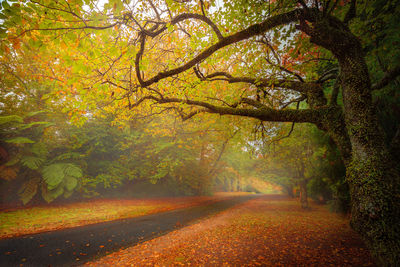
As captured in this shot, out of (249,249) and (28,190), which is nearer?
(249,249)

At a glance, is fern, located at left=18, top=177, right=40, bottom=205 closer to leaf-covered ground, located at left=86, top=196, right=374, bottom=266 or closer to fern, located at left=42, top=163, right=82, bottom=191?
fern, located at left=42, top=163, right=82, bottom=191

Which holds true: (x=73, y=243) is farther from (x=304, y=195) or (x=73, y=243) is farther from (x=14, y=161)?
(x=304, y=195)

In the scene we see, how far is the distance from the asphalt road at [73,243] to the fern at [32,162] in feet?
17.3

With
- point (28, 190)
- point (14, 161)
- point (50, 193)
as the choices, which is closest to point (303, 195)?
point (50, 193)

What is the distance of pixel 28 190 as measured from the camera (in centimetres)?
959

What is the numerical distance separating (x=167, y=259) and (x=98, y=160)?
1356cm

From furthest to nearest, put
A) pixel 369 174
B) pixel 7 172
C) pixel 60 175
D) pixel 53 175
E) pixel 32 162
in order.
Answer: pixel 60 175, pixel 53 175, pixel 32 162, pixel 7 172, pixel 369 174

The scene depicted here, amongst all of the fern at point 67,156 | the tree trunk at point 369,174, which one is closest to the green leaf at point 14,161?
the fern at point 67,156

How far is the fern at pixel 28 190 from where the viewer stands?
935 centimetres

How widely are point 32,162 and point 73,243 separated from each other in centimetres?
710

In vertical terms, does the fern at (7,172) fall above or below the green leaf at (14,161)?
below

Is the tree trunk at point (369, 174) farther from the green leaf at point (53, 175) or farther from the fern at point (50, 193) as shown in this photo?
the fern at point (50, 193)

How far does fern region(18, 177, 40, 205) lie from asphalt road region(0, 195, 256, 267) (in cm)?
529

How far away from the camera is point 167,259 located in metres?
4.39
